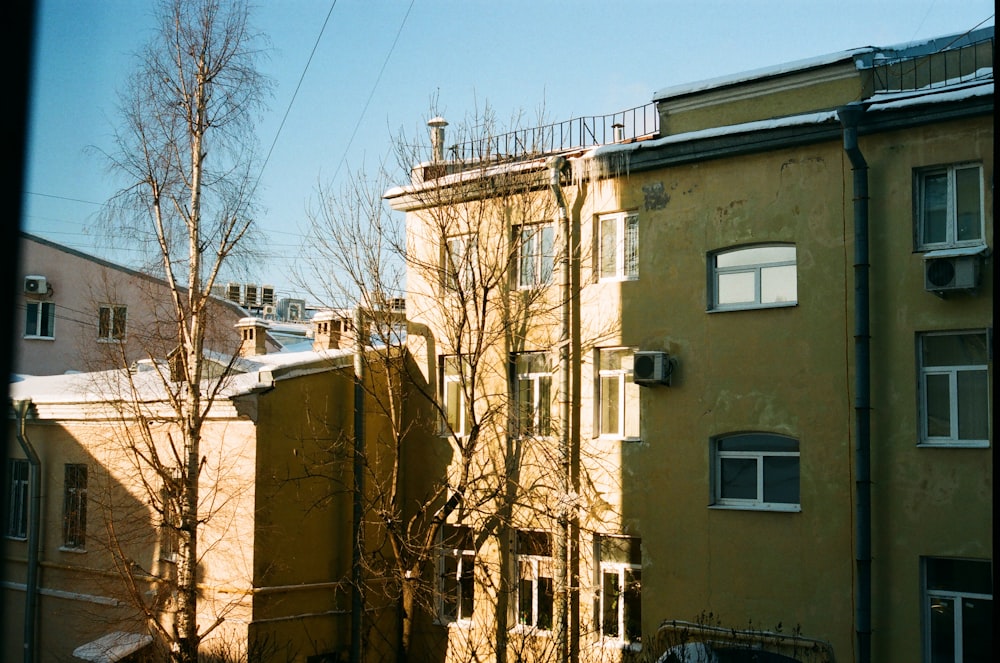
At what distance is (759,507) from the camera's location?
1282cm

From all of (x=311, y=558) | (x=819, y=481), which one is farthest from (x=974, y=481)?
(x=311, y=558)

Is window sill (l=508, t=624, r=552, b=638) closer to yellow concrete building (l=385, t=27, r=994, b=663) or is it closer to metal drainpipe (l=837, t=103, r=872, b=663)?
yellow concrete building (l=385, t=27, r=994, b=663)

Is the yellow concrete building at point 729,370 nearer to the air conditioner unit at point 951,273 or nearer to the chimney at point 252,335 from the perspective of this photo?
the air conditioner unit at point 951,273

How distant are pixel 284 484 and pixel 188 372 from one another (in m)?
2.16

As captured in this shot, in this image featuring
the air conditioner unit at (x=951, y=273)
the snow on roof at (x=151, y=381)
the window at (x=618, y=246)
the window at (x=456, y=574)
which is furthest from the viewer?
the window at (x=456, y=574)

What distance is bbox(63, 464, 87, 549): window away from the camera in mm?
17734

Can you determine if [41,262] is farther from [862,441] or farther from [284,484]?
[862,441]

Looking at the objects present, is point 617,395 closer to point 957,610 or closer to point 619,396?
point 619,396

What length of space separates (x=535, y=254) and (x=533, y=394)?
2107 millimetres

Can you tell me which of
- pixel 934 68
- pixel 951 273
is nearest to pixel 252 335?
pixel 934 68

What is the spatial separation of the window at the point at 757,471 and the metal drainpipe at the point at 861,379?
0.93 m

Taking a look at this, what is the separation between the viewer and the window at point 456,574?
15.6m

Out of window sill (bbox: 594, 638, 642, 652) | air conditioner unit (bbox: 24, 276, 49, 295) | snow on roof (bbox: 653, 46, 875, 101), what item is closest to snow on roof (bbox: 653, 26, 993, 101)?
snow on roof (bbox: 653, 46, 875, 101)

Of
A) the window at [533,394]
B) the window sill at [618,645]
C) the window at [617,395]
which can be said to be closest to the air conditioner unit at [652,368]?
the window at [617,395]
